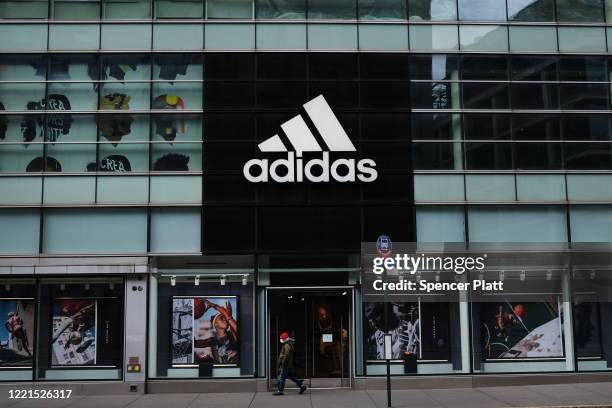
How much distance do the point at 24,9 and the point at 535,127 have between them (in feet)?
50.4

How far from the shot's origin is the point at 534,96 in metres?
20.8

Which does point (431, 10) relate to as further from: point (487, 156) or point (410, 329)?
point (410, 329)

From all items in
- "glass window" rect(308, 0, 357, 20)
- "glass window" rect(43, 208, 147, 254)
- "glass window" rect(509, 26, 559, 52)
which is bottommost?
"glass window" rect(43, 208, 147, 254)

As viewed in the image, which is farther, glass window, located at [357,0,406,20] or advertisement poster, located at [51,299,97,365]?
glass window, located at [357,0,406,20]

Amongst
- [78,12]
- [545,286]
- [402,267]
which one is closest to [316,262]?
[402,267]

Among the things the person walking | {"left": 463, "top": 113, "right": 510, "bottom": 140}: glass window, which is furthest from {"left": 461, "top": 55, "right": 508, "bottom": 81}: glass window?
the person walking

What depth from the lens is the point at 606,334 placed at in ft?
66.7

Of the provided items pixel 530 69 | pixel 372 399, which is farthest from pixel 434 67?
pixel 372 399

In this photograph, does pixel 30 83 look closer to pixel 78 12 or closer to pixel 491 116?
pixel 78 12

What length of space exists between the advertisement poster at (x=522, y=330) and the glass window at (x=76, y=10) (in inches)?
559

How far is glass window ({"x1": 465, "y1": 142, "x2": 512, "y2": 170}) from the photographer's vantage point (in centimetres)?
2047

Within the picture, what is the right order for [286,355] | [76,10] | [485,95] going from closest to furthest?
[286,355], [76,10], [485,95]

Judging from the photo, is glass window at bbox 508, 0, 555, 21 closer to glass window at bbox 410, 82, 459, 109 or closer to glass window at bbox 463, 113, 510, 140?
glass window at bbox 410, 82, 459, 109

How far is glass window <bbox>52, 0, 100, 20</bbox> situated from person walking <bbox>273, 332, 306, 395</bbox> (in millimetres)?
10860
